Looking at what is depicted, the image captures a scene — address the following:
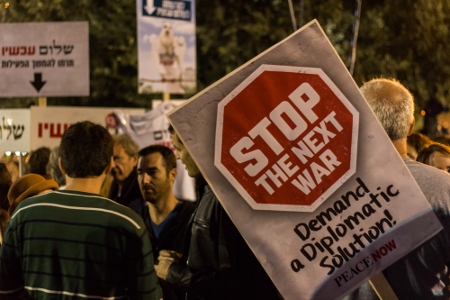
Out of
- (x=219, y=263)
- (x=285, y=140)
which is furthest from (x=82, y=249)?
(x=285, y=140)

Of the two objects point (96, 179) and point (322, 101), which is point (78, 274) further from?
point (322, 101)

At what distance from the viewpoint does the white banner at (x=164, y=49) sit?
11.1 meters

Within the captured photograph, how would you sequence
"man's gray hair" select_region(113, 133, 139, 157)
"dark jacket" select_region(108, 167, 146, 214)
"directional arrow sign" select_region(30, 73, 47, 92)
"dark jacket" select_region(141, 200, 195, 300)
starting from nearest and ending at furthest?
1. "dark jacket" select_region(141, 200, 195, 300)
2. "dark jacket" select_region(108, 167, 146, 214)
3. "man's gray hair" select_region(113, 133, 139, 157)
4. "directional arrow sign" select_region(30, 73, 47, 92)

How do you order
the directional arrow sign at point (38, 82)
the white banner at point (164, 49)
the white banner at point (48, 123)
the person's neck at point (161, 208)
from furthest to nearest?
the white banner at point (164, 49), the white banner at point (48, 123), the directional arrow sign at point (38, 82), the person's neck at point (161, 208)

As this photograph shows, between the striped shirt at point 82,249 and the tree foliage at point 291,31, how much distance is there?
16778 mm

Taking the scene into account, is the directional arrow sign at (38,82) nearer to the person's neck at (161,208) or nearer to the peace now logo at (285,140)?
the person's neck at (161,208)

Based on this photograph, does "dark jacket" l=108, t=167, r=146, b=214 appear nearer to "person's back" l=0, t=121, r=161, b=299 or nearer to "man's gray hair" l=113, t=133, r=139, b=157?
"man's gray hair" l=113, t=133, r=139, b=157

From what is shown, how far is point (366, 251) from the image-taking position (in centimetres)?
329

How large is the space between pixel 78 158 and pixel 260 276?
1.03 meters

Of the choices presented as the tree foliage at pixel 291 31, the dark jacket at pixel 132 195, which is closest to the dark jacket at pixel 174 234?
the dark jacket at pixel 132 195

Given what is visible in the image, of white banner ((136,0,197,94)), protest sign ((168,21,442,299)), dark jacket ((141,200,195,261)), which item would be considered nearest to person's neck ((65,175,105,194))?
protest sign ((168,21,442,299))

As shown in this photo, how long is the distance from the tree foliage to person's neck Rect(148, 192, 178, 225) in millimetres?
14866

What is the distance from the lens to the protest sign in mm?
3283

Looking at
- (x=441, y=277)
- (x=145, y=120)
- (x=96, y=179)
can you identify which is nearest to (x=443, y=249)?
(x=441, y=277)
